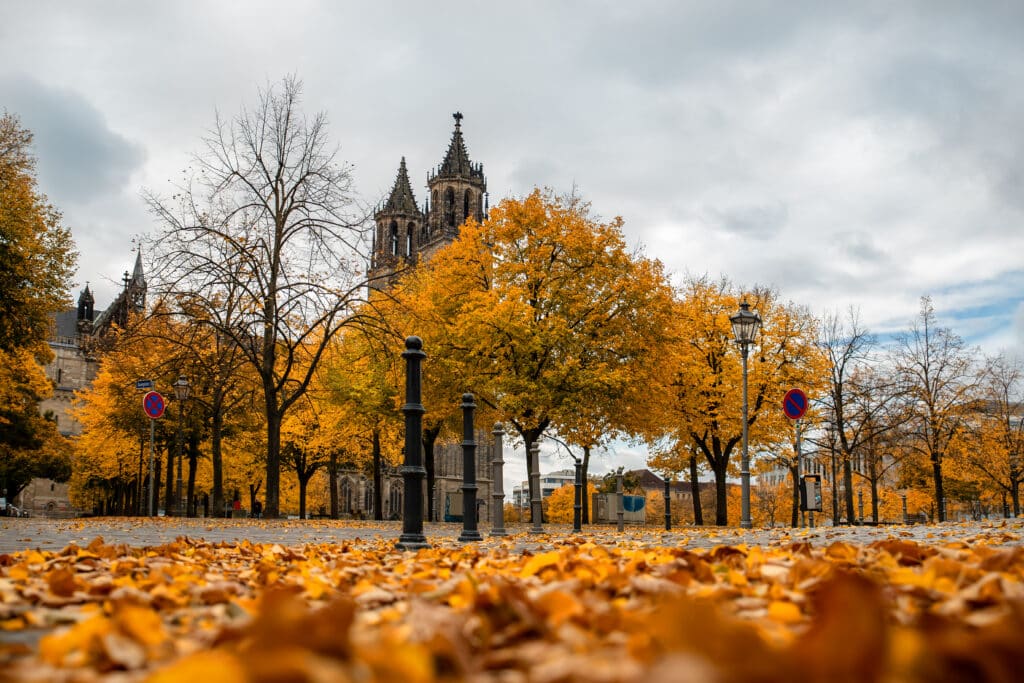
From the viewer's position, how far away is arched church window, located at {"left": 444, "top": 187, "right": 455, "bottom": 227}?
323 ft

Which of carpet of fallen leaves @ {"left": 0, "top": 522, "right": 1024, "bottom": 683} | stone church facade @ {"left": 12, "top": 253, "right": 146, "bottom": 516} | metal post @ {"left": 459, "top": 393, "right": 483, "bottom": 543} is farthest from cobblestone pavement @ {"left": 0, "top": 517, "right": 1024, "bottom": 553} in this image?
stone church facade @ {"left": 12, "top": 253, "right": 146, "bottom": 516}

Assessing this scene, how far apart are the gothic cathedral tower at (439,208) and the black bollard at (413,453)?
8840 centimetres

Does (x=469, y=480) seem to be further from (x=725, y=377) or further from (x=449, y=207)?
(x=449, y=207)

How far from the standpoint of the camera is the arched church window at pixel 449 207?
98.4m

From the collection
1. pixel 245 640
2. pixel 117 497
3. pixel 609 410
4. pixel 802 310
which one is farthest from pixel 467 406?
pixel 117 497

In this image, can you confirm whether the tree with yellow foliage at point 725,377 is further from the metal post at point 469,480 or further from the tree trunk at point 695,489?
the metal post at point 469,480

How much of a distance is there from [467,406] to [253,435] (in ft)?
100

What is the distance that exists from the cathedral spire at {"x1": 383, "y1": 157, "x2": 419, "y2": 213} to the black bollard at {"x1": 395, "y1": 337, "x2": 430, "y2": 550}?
93.1 metres

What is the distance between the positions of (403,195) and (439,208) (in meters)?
5.56

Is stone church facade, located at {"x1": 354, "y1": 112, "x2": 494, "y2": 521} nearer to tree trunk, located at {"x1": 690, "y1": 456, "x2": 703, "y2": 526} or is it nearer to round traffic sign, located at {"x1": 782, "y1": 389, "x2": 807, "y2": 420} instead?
tree trunk, located at {"x1": 690, "y1": 456, "x2": 703, "y2": 526}

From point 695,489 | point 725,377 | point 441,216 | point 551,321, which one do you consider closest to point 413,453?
point 551,321

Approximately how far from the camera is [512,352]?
2644 cm

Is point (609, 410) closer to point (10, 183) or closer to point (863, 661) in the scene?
point (10, 183)

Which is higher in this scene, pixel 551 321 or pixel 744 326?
pixel 551 321
